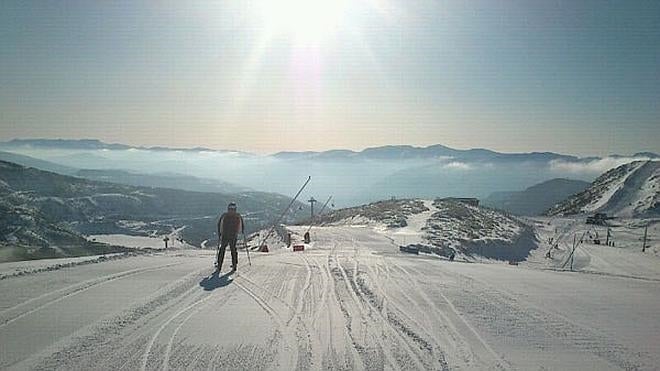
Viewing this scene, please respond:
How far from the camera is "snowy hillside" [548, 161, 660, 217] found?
94750 millimetres

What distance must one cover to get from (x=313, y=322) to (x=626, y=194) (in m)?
121

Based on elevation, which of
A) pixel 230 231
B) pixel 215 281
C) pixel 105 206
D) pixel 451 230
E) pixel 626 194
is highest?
pixel 626 194

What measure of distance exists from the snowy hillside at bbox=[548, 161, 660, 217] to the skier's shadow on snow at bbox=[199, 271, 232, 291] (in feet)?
319

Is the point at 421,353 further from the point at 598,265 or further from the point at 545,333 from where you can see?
the point at 598,265

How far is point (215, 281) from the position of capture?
37.1ft

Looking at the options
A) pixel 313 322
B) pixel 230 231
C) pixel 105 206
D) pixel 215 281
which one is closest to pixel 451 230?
pixel 230 231

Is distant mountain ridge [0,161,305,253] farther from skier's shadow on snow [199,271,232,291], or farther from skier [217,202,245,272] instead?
skier's shadow on snow [199,271,232,291]

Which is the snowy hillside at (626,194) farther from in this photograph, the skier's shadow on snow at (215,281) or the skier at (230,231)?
the skier's shadow on snow at (215,281)

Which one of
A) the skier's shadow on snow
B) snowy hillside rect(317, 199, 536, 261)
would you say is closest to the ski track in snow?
the skier's shadow on snow

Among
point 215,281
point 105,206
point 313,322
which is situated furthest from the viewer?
point 105,206

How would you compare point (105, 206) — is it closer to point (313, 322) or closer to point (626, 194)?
point (626, 194)

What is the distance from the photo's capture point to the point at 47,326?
24.2 feet

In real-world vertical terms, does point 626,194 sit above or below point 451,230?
above

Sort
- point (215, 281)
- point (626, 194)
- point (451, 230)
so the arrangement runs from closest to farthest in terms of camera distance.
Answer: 1. point (215, 281)
2. point (451, 230)
3. point (626, 194)
